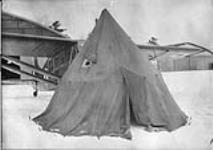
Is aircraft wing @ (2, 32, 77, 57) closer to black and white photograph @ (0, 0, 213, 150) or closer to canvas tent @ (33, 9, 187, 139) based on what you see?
black and white photograph @ (0, 0, 213, 150)

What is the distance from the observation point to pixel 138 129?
2.03m

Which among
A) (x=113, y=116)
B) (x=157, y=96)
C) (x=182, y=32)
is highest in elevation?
(x=182, y=32)

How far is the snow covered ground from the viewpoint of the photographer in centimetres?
198

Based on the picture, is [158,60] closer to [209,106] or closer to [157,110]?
[157,110]

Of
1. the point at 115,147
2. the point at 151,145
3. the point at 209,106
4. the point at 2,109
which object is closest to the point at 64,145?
the point at 115,147

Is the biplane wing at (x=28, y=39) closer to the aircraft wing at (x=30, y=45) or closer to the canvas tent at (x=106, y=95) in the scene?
the aircraft wing at (x=30, y=45)

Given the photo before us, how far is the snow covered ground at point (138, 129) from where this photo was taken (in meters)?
1.98

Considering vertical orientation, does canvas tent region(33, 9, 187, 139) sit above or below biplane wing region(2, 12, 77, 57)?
below

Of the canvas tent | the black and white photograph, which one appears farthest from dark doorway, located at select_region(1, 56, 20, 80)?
the canvas tent

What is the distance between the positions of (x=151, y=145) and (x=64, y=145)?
0.62 metres

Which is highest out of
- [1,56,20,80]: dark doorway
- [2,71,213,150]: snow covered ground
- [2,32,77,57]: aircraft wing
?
[2,32,77,57]: aircraft wing

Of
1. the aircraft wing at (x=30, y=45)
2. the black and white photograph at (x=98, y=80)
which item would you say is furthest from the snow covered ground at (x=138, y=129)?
the aircraft wing at (x=30, y=45)

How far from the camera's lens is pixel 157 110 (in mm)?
2061

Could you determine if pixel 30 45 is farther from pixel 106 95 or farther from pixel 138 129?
pixel 138 129
